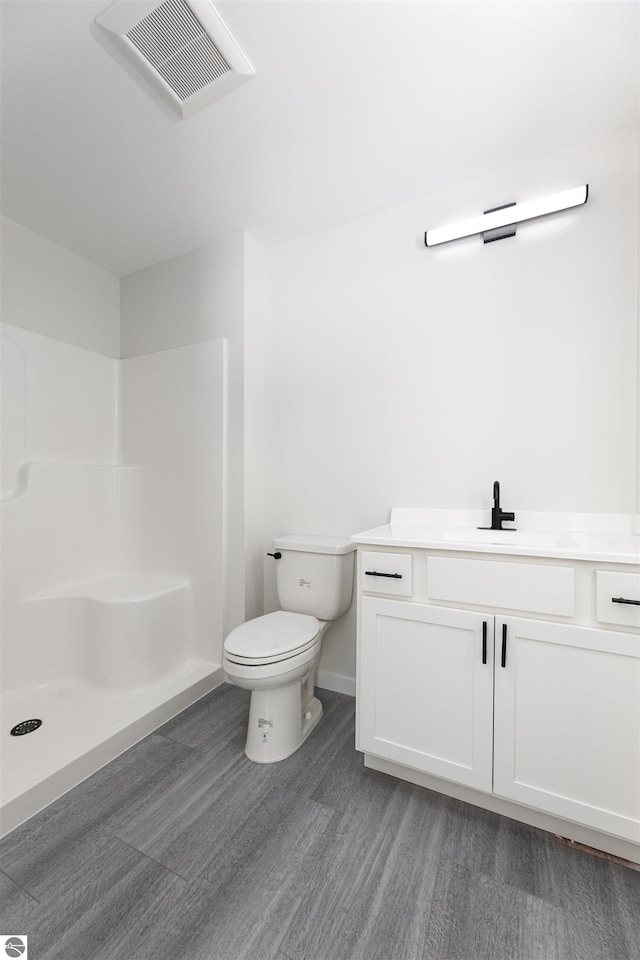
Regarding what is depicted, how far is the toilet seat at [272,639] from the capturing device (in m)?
1.45

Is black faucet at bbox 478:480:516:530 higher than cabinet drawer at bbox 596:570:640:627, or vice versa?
black faucet at bbox 478:480:516:530

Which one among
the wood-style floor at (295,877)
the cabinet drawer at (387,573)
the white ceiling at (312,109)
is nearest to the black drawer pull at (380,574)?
the cabinet drawer at (387,573)

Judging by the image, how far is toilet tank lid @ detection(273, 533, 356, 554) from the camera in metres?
1.83

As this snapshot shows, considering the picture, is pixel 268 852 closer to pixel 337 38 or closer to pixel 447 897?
pixel 447 897

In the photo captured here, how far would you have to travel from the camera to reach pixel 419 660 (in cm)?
133

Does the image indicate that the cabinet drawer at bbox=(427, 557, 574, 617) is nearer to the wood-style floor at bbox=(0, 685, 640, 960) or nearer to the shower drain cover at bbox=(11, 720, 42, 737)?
the wood-style floor at bbox=(0, 685, 640, 960)

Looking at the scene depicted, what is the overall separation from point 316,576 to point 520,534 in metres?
0.88

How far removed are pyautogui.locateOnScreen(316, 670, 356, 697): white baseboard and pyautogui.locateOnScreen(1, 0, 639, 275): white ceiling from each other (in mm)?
2325

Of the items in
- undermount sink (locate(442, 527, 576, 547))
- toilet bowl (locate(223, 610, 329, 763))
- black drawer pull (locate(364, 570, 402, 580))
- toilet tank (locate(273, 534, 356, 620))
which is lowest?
toilet bowl (locate(223, 610, 329, 763))

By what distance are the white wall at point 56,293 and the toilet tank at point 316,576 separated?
1.76 meters

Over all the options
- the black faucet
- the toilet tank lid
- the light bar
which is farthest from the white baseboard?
the light bar

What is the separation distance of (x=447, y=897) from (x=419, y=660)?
1.84 feet

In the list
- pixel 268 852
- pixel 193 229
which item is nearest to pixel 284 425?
pixel 193 229

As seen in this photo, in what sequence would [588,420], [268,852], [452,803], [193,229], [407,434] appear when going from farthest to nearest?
[193,229]
[407,434]
[588,420]
[452,803]
[268,852]
